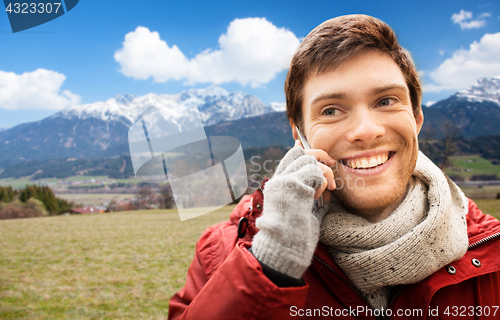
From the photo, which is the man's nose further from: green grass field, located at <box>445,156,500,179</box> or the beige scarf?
green grass field, located at <box>445,156,500,179</box>

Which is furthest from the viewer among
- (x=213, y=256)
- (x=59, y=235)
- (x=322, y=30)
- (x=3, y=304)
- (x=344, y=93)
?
(x=59, y=235)

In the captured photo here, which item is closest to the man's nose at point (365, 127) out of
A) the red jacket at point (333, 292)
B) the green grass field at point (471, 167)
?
the red jacket at point (333, 292)

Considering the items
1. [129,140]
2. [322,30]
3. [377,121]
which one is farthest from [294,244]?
[129,140]

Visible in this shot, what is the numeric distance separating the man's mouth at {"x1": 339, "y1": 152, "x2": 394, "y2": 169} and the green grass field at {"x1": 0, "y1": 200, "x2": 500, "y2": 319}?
29.9 ft

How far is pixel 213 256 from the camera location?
2.03m

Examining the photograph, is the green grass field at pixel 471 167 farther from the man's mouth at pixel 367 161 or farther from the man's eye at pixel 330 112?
the man's eye at pixel 330 112

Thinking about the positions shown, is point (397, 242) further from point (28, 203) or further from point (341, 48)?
point (28, 203)

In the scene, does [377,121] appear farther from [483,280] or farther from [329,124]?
[483,280]

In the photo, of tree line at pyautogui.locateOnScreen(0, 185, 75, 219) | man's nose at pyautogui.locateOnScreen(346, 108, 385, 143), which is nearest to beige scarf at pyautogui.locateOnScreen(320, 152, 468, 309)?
man's nose at pyautogui.locateOnScreen(346, 108, 385, 143)

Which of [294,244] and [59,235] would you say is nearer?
[294,244]

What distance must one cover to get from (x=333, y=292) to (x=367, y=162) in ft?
2.77

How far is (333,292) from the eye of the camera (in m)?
1.64

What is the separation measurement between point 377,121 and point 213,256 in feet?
4.94

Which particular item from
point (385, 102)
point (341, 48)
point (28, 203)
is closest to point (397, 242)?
→ point (385, 102)
